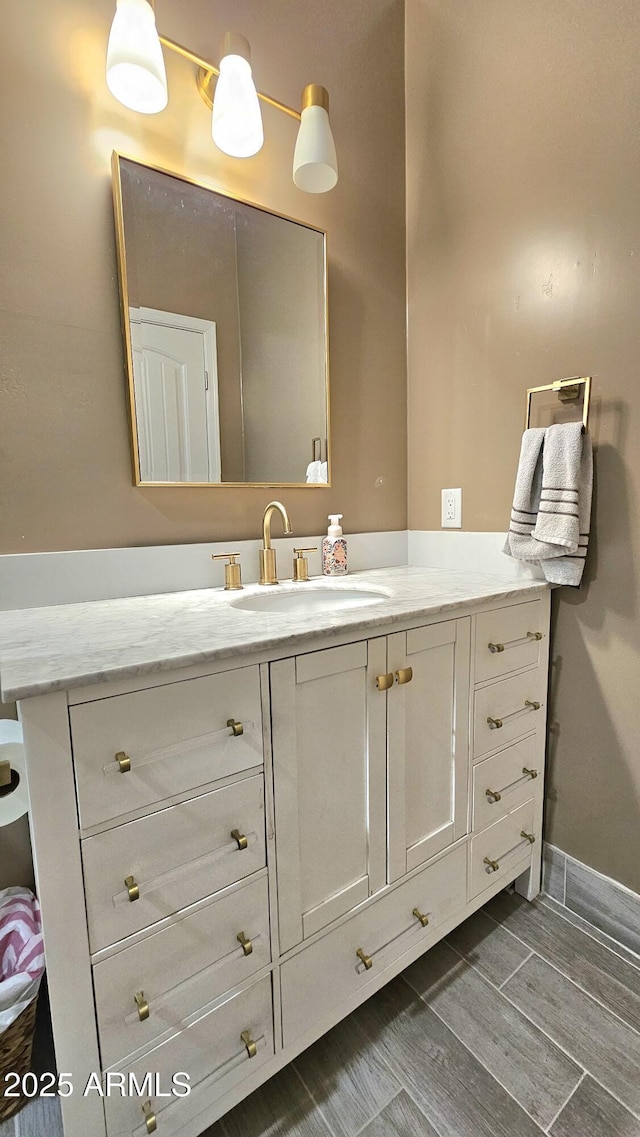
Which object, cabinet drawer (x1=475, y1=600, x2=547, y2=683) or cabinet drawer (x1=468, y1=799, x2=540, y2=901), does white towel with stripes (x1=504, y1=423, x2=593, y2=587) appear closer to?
cabinet drawer (x1=475, y1=600, x2=547, y2=683)

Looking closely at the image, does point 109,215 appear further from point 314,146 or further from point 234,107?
point 314,146

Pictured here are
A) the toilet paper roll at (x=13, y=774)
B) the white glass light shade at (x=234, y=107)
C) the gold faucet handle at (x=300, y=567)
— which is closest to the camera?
the toilet paper roll at (x=13, y=774)

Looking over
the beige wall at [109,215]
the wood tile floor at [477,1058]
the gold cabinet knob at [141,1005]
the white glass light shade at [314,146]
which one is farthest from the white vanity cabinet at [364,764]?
the white glass light shade at [314,146]

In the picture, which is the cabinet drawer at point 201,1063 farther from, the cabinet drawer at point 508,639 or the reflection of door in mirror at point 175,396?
the reflection of door in mirror at point 175,396

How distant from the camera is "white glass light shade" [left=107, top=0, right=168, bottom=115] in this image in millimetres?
962

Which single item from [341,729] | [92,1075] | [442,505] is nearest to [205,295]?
[442,505]

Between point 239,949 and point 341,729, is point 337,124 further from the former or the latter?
point 239,949

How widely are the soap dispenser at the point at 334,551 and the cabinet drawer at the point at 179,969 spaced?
83 cm

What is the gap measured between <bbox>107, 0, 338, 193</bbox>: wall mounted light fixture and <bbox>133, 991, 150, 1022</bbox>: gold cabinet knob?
1.64 metres

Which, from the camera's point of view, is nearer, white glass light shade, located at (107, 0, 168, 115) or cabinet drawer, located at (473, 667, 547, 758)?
white glass light shade, located at (107, 0, 168, 115)

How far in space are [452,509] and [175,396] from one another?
34.7 inches

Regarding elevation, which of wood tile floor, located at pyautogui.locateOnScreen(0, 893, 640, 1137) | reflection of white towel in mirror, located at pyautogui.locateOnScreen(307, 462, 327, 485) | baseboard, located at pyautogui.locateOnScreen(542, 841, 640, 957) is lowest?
wood tile floor, located at pyautogui.locateOnScreen(0, 893, 640, 1137)

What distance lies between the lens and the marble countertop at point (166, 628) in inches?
24.9

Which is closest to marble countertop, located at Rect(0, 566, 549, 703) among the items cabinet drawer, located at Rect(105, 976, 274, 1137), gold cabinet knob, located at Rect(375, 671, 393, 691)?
gold cabinet knob, located at Rect(375, 671, 393, 691)
